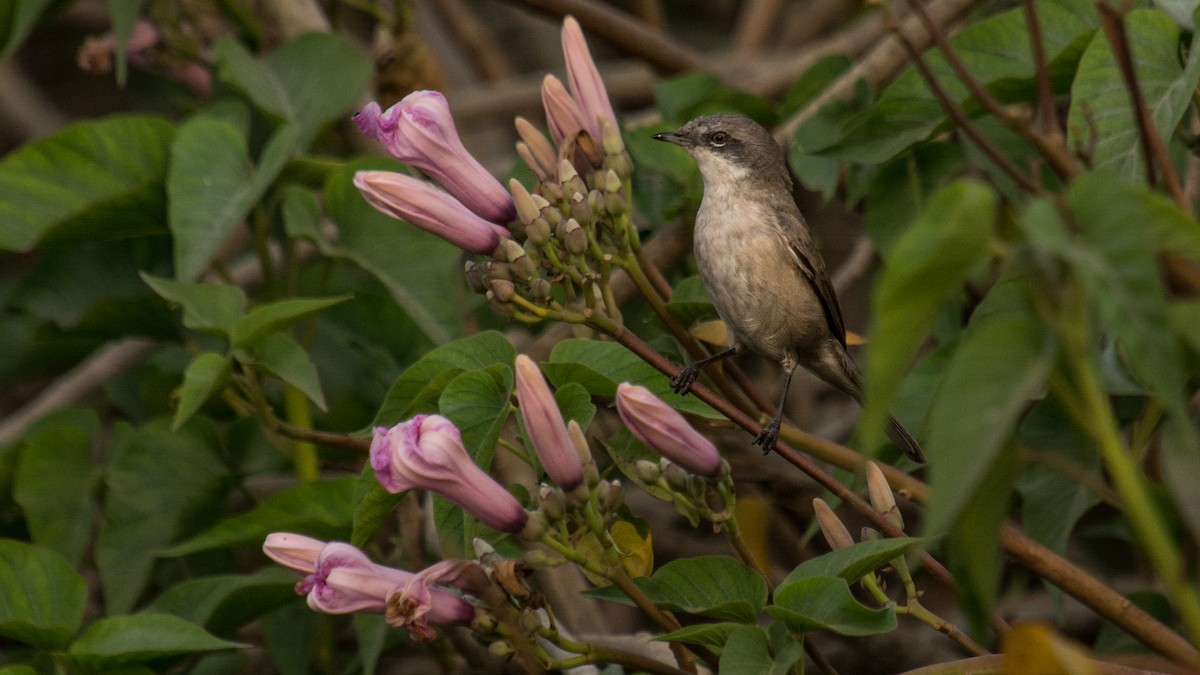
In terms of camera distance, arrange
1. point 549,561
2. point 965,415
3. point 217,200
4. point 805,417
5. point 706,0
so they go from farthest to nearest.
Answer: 1. point 706,0
2. point 805,417
3. point 217,200
4. point 549,561
5. point 965,415

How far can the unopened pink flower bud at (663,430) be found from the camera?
1759mm

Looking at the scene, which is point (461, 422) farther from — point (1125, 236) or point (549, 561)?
point (1125, 236)

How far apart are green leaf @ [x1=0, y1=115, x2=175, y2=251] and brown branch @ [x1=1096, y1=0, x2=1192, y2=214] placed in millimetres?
2173

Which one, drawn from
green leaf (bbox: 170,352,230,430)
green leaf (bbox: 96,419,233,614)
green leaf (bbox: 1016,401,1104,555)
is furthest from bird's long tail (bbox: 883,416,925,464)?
green leaf (bbox: 96,419,233,614)

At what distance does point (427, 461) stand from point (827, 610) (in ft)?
1.81

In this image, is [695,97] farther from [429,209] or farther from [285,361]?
[429,209]

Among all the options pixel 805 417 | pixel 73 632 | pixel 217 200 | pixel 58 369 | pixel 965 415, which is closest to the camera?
pixel 965 415

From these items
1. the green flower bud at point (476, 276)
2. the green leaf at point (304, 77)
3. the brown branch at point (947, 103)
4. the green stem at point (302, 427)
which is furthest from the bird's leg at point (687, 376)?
the green leaf at point (304, 77)

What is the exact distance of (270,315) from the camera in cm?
238

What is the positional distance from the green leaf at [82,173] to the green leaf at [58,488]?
0.47 m

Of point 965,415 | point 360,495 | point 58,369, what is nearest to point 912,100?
point 360,495

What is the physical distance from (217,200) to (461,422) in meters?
1.27

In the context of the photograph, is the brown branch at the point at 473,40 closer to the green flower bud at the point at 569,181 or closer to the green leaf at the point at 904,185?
the green leaf at the point at 904,185

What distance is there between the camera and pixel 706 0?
7.09 metres
